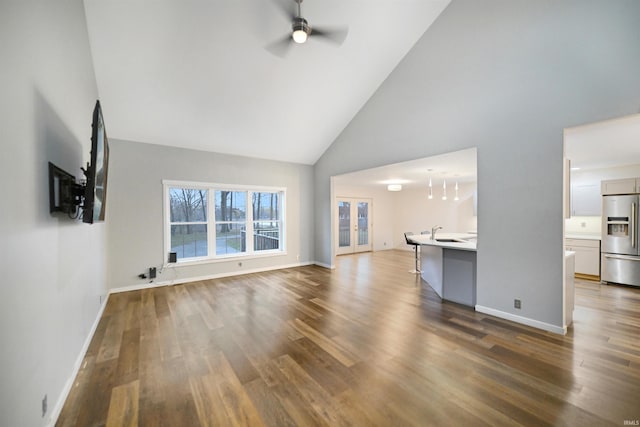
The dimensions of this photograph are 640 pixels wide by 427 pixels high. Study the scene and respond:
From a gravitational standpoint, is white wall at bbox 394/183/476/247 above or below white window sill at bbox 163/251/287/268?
above

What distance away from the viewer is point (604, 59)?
2.55 m

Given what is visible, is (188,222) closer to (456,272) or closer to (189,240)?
(189,240)

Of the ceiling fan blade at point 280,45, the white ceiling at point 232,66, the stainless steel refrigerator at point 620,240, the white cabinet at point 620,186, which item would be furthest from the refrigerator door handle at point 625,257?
the ceiling fan blade at point 280,45

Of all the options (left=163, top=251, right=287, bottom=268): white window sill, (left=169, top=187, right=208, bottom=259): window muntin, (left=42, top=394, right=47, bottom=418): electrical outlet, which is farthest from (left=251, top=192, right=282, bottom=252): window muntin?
(left=42, top=394, right=47, bottom=418): electrical outlet

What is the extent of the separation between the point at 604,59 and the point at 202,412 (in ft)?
16.1

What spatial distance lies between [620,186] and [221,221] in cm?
812

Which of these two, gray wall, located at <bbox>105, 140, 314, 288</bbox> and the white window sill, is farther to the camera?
the white window sill

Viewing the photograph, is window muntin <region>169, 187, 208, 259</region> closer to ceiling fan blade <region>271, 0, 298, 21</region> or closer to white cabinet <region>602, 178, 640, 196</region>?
ceiling fan blade <region>271, 0, 298, 21</region>

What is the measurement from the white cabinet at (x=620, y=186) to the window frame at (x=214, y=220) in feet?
22.2

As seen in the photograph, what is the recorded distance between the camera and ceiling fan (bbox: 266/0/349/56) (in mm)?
2637

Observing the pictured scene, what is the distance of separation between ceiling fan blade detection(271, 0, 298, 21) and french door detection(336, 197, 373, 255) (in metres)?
6.06

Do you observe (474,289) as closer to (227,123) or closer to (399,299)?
(399,299)

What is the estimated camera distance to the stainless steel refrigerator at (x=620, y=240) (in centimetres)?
454

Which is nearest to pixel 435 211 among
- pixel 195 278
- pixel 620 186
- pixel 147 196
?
pixel 620 186
